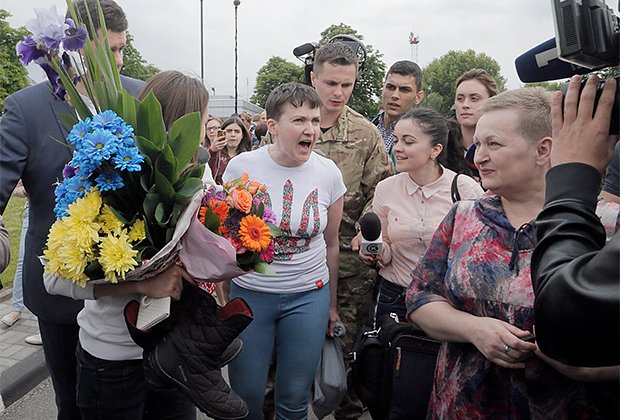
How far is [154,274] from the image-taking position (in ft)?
5.69

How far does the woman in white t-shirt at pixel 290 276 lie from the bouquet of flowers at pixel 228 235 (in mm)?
684

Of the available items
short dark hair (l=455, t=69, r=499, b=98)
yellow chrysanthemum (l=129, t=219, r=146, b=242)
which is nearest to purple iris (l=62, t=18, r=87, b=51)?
yellow chrysanthemum (l=129, t=219, r=146, b=242)

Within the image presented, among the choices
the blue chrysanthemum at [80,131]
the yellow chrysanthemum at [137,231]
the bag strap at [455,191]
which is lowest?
the yellow chrysanthemum at [137,231]

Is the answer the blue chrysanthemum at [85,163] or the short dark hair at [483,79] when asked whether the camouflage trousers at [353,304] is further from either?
the blue chrysanthemum at [85,163]

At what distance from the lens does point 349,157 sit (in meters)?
3.19

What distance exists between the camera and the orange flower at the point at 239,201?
71.1 inches

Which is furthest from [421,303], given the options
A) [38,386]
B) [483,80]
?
[38,386]

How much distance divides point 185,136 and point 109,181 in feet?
0.95

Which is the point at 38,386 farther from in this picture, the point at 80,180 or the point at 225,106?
the point at 225,106

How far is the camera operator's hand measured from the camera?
109 cm

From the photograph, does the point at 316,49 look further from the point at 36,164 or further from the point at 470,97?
the point at 36,164

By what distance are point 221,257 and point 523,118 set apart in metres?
1.16

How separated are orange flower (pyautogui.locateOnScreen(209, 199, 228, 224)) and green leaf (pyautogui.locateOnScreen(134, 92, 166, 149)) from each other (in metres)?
0.27

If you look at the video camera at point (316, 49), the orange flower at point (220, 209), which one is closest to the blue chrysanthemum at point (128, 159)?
the orange flower at point (220, 209)
